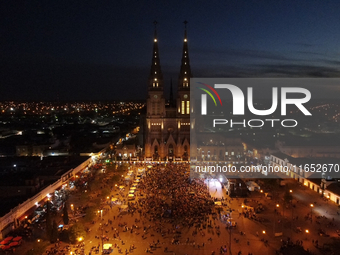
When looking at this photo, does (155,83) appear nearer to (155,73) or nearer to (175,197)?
(155,73)

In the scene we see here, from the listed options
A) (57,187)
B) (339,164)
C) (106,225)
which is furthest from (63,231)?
(339,164)

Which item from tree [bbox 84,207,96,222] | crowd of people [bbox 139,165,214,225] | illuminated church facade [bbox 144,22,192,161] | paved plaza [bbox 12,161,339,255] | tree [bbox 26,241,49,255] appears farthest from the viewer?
illuminated church facade [bbox 144,22,192,161]

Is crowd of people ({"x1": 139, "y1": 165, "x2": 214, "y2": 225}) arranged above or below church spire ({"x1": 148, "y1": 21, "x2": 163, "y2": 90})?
below

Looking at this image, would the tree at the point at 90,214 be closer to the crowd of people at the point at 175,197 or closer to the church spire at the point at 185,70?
the crowd of people at the point at 175,197

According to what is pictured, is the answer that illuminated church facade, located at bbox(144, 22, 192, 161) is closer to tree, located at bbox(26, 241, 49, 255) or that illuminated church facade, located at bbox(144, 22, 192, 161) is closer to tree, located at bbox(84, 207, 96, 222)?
tree, located at bbox(84, 207, 96, 222)

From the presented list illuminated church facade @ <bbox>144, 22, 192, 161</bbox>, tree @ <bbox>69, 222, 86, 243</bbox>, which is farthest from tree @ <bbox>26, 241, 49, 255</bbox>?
illuminated church facade @ <bbox>144, 22, 192, 161</bbox>

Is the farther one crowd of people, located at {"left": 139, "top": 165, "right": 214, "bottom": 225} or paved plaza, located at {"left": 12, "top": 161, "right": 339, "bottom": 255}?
crowd of people, located at {"left": 139, "top": 165, "right": 214, "bottom": 225}

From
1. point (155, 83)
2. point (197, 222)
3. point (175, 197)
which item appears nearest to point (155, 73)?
point (155, 83)

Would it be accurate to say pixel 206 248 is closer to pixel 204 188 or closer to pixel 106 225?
pixel 106 225
